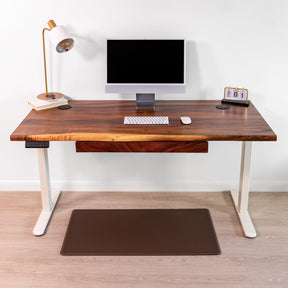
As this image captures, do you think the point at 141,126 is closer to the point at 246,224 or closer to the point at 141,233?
the point at 141,233

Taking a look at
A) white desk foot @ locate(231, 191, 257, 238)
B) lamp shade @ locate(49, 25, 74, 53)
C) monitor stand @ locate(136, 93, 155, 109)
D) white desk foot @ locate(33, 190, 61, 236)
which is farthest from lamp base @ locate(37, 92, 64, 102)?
white desk foot @ locate(231, 191, 257, 238)

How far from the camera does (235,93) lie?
2.92m

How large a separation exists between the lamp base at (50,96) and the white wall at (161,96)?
91 millimetres

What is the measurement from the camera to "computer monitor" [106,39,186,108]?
2799 mm

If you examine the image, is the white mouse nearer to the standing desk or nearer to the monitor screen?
the standing desk

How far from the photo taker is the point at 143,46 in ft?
9.18

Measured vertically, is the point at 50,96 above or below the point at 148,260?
above

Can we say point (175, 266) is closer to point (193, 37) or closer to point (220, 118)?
point (220, 118)

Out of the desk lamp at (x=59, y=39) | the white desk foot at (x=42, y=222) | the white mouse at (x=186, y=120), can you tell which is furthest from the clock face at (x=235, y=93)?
the white desk foot at (x=42, y=222)

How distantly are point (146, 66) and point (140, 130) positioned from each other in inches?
20.0

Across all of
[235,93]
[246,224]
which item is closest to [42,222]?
[246,224]

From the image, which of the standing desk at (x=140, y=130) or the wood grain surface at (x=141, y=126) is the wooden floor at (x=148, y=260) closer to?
the standing desk at (x=140, y=130)

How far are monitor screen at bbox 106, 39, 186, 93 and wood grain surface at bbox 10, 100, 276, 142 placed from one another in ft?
0.49

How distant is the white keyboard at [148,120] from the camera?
2633 millimetres
